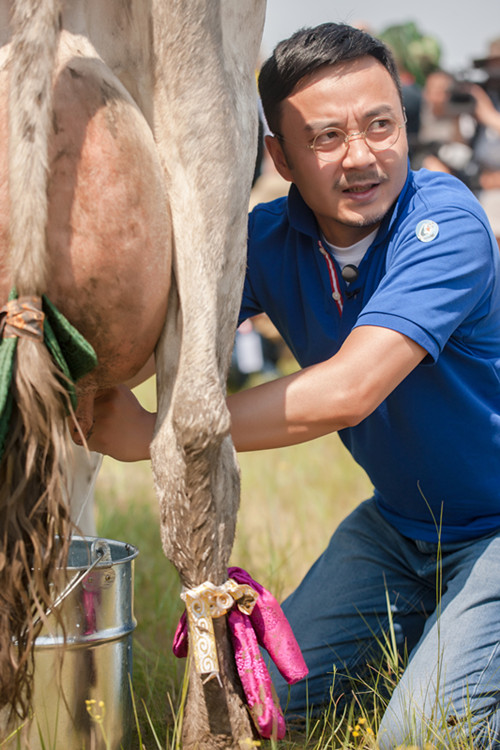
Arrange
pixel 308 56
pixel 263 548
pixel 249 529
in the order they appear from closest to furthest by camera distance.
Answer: pixel 308 56 → pixel 263 548 → pixel 249 529

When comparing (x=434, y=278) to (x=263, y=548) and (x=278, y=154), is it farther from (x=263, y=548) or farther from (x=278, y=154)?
(x=263, y=548)

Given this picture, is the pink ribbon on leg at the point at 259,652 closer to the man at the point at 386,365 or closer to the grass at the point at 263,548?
the grass at the point at 263,548

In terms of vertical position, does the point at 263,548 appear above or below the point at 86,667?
A: above

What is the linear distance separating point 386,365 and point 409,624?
88 centimetres

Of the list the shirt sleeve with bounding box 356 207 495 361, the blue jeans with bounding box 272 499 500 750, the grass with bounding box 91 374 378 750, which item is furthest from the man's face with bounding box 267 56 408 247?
the grass with bounding box 91 374 378 750

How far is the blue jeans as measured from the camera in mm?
1859

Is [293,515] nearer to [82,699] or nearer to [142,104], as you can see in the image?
[82,699]

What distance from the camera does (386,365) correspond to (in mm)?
1768

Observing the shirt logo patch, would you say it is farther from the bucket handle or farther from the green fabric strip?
the bucket handle

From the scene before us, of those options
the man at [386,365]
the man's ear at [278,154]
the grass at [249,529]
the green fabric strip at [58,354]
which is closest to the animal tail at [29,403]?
the green fabric strip at [58,354]

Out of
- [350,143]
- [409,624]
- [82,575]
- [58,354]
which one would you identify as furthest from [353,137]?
[409,624]

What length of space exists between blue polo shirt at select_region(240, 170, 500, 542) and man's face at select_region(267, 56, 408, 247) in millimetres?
75

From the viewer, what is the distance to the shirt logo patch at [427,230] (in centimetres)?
188

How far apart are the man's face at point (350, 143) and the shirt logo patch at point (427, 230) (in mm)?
128
